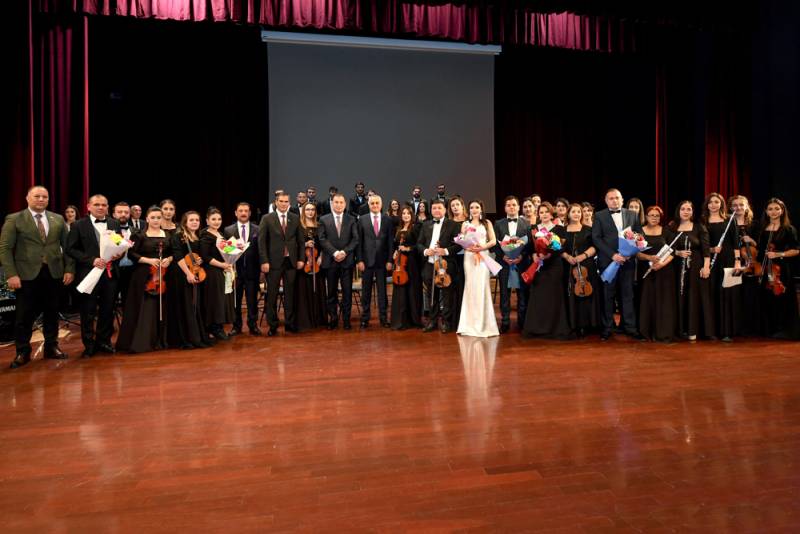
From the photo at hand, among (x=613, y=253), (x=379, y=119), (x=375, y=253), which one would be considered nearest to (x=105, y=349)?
(x=375, y=253)

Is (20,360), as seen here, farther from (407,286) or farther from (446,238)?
(446,238)

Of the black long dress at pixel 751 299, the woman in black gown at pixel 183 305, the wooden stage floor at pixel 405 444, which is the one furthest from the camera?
the black long dress at pixel 751 299

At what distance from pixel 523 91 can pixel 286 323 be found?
27.0 ft

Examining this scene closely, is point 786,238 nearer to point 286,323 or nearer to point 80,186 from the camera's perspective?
point 286,323

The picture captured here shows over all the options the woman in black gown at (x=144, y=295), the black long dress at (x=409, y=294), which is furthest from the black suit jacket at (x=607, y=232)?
the woman in black gown at (x=144, y=295)

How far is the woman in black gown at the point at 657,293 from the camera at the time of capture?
18.8 ft

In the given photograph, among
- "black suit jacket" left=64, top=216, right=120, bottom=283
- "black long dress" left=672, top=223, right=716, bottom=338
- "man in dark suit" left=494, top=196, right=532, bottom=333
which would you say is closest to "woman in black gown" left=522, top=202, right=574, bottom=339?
"man in dark suit" left=494, top=196, right=532, bottom=333

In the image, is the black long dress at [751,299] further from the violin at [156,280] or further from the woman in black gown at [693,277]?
the violin at [156,280]

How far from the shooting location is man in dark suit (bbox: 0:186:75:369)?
4934 mm

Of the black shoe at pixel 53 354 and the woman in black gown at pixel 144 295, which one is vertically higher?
the woman in black gown at pixel 144 295

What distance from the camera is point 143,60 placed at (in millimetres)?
10414

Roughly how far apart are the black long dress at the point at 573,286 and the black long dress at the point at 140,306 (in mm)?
3879

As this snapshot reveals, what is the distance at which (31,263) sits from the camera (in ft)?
16.3

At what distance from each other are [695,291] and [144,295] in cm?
525
